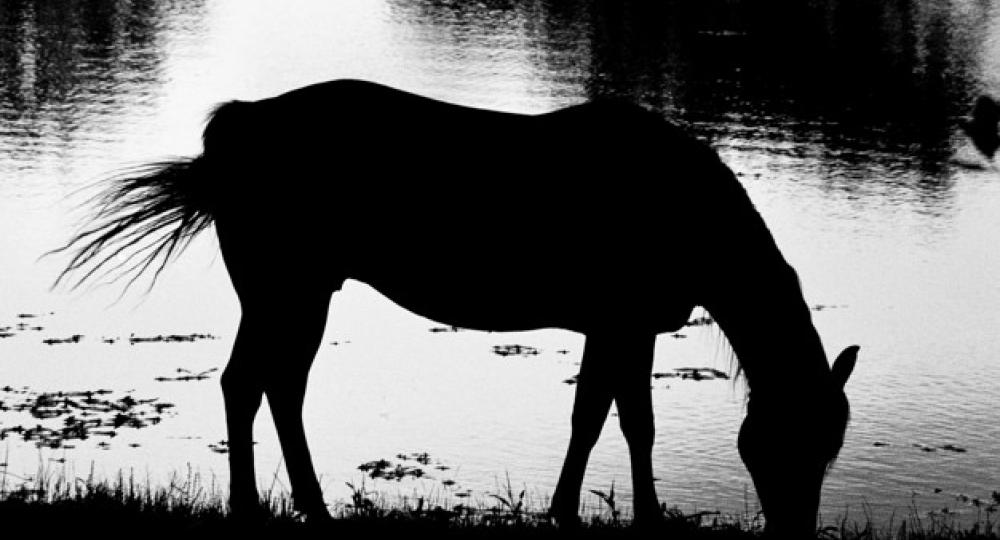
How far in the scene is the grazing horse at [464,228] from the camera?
24.5 ft

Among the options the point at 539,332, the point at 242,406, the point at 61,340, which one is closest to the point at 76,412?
the point at 61,340

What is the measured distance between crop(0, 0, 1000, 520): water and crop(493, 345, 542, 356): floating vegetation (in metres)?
0.06

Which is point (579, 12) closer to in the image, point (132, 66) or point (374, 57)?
point (374, 57)

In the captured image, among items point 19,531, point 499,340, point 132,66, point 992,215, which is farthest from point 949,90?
point 19,531

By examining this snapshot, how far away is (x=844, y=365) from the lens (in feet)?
21.7

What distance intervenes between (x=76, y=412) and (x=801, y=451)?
6.22 m

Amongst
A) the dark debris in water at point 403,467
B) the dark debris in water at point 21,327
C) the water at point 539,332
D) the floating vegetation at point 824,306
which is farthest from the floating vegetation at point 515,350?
the dark debris in water at point 21,327

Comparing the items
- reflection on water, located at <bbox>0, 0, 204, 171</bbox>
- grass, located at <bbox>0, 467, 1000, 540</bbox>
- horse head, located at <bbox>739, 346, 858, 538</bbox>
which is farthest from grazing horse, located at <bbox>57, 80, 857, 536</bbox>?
reflection on water, located at <bbox>0, 0, 204, 171</bbox>

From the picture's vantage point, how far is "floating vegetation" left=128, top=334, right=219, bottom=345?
43.6 ft

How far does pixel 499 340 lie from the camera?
13.9 meters

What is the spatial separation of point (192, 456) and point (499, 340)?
4070mm

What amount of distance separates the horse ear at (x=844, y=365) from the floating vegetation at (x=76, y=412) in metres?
5.53

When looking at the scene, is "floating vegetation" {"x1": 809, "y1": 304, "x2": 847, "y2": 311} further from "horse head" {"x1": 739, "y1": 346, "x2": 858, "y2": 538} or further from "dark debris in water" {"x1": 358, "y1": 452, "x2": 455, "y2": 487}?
"horse head" {"x1": 739, "y1": 346, "x2": 858, "y2": 538}

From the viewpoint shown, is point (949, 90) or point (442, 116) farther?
point (949, 90)
